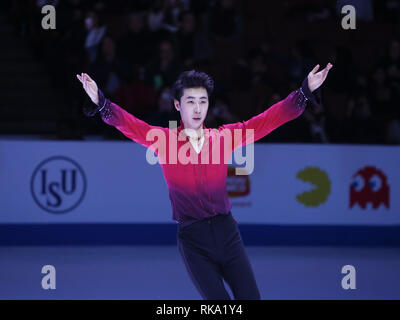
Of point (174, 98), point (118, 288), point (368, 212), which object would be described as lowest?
point (118, 288)

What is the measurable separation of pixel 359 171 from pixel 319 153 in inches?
21.9

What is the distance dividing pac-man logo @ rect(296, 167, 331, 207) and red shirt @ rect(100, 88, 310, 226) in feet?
16.7

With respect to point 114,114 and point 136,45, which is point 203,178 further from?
point 136,45

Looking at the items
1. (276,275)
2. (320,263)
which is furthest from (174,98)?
(320,263)

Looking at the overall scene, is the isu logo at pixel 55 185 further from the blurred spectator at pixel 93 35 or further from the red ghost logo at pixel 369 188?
the red ghost logo at pixel 369 188

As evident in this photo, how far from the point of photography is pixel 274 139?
33.3ft

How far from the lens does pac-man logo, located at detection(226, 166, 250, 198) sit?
9.55 meters

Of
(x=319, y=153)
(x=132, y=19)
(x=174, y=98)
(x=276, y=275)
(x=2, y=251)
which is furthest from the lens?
(x=132, y=19)

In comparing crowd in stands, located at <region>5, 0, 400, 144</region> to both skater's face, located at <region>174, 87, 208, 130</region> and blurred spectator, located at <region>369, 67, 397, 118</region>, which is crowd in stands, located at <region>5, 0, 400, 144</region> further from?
skater's face, located at <region>174, 87, 208, 130</region>

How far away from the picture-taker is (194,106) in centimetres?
450

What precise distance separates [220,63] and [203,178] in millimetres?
7003

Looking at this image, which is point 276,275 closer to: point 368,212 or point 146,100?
point 368,212

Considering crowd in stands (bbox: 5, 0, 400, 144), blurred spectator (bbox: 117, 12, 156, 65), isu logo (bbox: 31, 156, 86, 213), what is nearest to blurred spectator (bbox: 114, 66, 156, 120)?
crowd in stands (bbox: 5, 0, 400, 144)

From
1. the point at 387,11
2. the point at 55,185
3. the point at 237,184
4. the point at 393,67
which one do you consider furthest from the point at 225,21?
the point at 55,185
